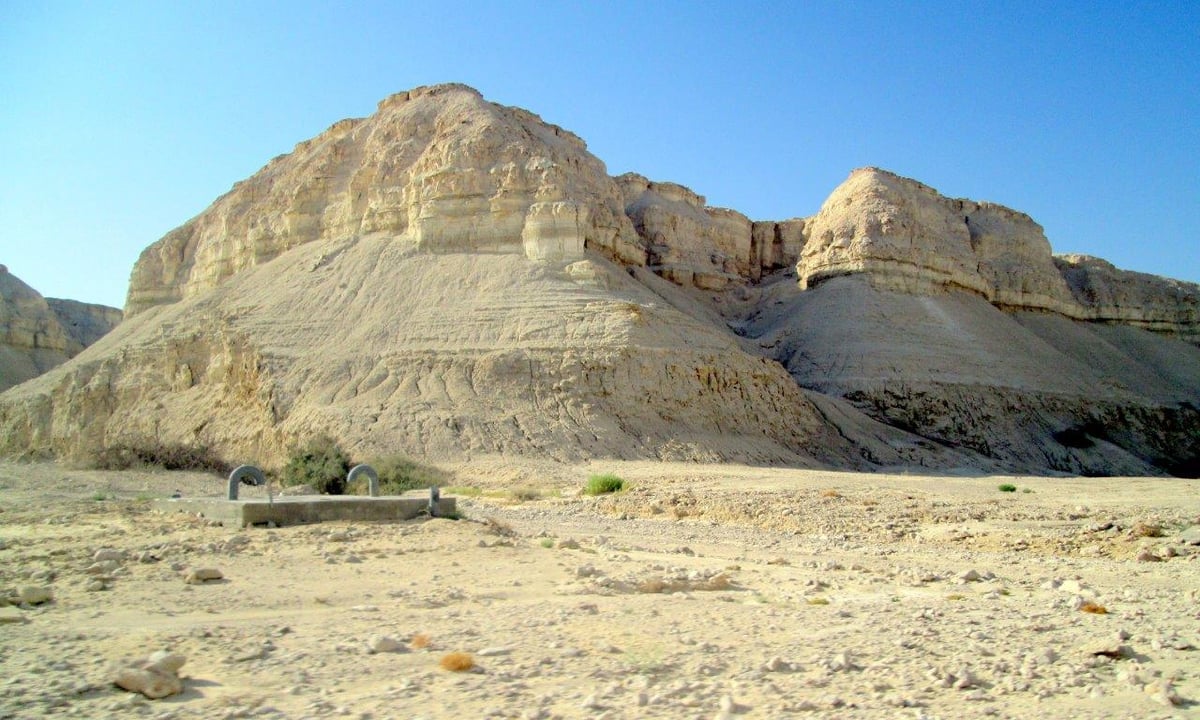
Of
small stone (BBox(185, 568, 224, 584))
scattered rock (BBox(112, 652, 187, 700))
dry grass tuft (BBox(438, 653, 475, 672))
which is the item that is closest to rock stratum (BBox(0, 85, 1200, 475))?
small stone (BBox(185, 568, 224, 584))

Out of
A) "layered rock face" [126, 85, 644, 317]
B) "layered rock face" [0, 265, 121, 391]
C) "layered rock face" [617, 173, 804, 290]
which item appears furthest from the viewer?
"layered rock face" [0, 265, 121, 391]

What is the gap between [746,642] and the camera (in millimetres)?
6734

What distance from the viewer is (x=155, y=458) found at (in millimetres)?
26719

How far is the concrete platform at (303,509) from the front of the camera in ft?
39.4

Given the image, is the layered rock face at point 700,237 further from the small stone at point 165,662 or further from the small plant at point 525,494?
the small stone at point 165,662

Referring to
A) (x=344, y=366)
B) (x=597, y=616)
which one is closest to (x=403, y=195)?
(x=344, y=366)

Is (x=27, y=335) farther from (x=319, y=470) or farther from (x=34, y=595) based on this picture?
(x=34, y=595)

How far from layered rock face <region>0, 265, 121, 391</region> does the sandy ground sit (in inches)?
2395

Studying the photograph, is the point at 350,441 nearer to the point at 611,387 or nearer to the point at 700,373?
the point at 611,387

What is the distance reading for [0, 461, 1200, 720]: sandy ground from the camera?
5.29 meters

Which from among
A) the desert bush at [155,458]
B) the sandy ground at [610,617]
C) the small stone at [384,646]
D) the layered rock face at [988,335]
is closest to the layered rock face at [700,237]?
the layered rock face at [988,335]

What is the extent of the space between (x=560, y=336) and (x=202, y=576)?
78.2 ft

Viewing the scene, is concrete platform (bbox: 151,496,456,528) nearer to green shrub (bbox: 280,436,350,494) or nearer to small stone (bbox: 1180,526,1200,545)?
green shrub (bbox: 280,436,350,494)

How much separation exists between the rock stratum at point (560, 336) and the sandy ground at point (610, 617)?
15.5 metres
